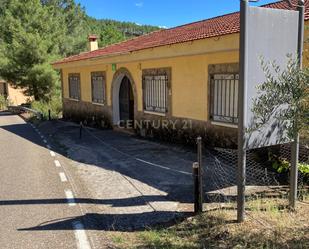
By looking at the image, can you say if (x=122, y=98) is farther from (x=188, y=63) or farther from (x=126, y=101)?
(x=188, y=63)

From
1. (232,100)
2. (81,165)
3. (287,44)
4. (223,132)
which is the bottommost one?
(81,165)

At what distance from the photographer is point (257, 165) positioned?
27.2 ft

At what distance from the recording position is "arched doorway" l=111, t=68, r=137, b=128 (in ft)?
51.3

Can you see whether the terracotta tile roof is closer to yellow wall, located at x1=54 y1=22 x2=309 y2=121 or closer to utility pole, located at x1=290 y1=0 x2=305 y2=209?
yellow wall, located at x1=54 y1=22 x2=309 y2=121

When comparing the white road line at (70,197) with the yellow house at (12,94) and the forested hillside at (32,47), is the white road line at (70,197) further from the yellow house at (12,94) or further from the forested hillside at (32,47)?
the yellow house at (12,94)

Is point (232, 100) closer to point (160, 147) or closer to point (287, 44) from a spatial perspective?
point (160, 147)

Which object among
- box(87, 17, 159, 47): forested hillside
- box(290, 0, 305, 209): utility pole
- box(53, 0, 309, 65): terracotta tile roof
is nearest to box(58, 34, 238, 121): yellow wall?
box(53, 0, 309, 65): terracotta tile roof

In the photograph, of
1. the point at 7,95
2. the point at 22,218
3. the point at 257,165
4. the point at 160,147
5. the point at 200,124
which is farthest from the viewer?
the point at 7,95

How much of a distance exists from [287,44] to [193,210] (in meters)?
3.03

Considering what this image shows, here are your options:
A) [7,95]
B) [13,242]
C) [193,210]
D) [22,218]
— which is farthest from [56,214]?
[7,95]

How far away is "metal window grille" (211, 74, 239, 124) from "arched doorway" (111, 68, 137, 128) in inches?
217

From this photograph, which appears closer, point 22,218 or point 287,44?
point 287,44

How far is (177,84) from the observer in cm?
1178

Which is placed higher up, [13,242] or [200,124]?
[200,124]
